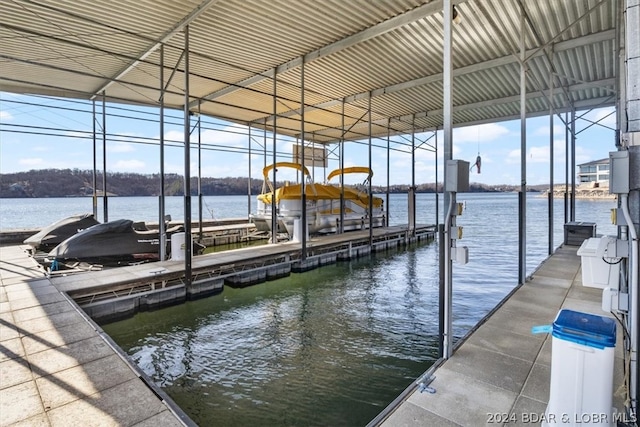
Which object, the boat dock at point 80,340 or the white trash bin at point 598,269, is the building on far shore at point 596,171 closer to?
the white trash bin at point 598,269

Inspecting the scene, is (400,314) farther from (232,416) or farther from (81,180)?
(81,180)

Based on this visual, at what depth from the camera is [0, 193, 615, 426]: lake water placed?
12.1 feet

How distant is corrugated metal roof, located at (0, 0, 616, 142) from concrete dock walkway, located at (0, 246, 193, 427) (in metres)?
5.27

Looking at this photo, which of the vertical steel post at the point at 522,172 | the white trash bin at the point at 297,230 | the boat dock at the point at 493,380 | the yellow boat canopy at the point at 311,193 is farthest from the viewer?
the yellow boat canopy at the point at 311,193

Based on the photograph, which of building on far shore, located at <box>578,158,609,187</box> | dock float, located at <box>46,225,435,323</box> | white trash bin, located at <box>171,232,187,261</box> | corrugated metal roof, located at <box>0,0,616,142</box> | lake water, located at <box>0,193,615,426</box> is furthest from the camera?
building on far shore, located at <box>578,158,609,187</box>

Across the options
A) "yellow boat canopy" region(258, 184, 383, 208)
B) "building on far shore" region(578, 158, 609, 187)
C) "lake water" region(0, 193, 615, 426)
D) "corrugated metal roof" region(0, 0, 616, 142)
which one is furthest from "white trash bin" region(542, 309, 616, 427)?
"building on far shore" region(578, 158, 609, 187)

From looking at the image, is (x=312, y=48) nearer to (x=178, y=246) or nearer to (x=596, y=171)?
(x=178, y=246)

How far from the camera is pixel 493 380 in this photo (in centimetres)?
298

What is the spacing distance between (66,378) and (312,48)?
340 inches

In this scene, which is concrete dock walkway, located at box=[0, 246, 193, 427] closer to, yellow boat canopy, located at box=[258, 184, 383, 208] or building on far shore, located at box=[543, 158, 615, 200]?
yellow boat canopy, located at box=[258, 184, 383, 208]

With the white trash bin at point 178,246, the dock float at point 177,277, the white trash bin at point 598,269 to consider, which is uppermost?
the white trash bin at point 598,269

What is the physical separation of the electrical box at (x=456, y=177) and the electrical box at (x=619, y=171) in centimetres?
118

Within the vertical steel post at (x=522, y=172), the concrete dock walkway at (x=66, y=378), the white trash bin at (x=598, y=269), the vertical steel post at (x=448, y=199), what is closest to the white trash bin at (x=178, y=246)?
the concrete dock walkway at (x=66, y=378)

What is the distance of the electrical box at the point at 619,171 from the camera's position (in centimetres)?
229
